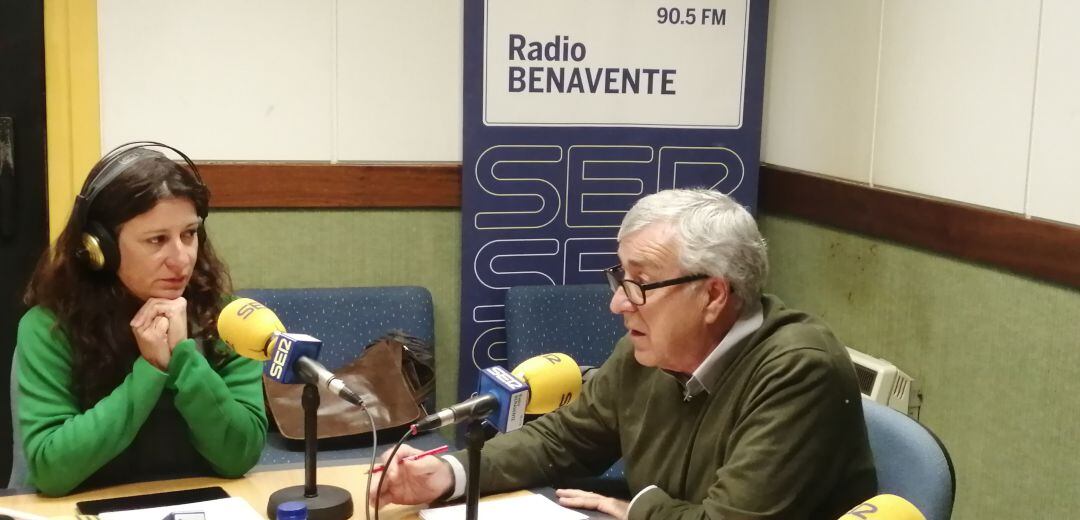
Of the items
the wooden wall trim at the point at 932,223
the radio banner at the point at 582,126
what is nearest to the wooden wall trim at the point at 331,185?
the radio banner at the point at 582,126

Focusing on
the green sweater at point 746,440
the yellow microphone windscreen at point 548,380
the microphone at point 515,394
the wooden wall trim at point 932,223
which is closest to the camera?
the microphone at point 515,394

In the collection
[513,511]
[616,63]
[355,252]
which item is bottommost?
[513,511]

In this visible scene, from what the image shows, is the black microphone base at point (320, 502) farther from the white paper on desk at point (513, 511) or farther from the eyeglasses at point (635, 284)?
the eyeglasses at point (635, 284)

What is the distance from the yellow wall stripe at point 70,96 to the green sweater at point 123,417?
128 centimetres

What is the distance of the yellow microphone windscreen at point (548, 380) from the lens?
185 cm

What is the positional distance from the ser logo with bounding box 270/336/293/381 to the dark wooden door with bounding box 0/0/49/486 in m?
1.87

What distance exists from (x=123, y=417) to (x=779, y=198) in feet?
8.20

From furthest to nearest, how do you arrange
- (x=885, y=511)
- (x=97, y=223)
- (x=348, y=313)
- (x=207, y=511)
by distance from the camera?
1. (x=348, y=313)
2. (x=97, y=223)
3. (x=207, y=511)
4. (x=885, y=511)

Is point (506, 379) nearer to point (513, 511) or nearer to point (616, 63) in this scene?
point (513, 511)

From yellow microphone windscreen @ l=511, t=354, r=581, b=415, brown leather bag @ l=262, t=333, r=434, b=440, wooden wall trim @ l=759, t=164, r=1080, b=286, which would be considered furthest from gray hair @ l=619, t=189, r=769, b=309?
brown leather bag @ l=262, t=333, r=434, b=440

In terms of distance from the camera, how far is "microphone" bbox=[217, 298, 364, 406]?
6.13ft

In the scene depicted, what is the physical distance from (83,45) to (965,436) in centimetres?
274

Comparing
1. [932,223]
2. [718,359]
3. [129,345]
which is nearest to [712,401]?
[718,359]

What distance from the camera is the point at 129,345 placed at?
89.0 inches
